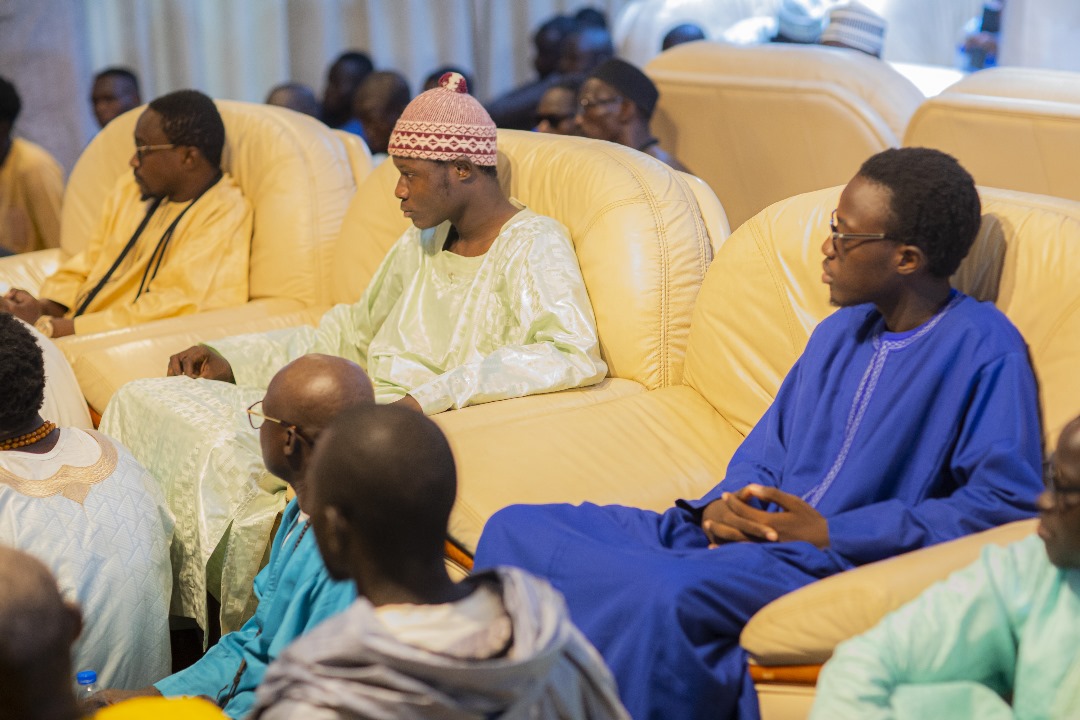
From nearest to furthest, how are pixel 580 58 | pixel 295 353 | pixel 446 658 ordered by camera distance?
pixel 446 658
pixel 295 353
pixel 580 58

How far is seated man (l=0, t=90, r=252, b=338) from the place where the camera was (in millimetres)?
4066

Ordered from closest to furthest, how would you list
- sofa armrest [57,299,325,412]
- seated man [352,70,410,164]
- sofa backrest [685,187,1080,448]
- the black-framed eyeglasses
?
the black-framed eyeglasses
sofa backrest [685,187,1080,448]
sofa armrest [57,299,325,412]
seated man [352,70,410,164]

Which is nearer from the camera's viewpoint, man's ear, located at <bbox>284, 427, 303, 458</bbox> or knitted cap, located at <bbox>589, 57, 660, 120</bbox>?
man's ear, located at <bbox>284, 427, 303, 458</bbox>

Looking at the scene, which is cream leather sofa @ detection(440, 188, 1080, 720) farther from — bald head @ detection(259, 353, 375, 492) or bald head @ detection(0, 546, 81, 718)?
bald head @ detection(0, 546, 81, 718)

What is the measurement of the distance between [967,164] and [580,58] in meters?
3.36

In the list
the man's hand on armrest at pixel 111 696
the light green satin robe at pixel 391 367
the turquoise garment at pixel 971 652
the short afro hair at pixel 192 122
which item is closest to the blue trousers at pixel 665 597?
the turquoise garment at pixel 971 652

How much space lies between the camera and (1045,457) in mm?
2289

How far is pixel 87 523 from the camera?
7.82 feet

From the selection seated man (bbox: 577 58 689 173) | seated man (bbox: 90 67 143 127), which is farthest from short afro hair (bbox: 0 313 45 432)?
seated man (bbox: 90 67 143 127)

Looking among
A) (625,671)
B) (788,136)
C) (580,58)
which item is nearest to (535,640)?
(625,671)

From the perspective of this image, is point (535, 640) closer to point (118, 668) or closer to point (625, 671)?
point (625, 671)

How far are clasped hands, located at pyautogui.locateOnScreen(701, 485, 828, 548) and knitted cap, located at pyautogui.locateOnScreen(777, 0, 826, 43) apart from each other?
13.3ft

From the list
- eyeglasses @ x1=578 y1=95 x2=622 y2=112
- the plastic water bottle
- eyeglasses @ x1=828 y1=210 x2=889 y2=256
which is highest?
eyeglasses @ x1=828 y1=210 x2=889 y2=256

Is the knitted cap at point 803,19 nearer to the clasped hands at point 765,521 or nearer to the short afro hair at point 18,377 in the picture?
the clasped hands at point 765,521
